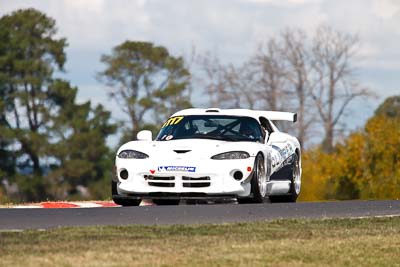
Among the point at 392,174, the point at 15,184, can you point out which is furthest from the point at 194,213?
the point at 15,184

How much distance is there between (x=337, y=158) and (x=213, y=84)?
873 inches

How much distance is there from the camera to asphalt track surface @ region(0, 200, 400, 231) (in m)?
13.4

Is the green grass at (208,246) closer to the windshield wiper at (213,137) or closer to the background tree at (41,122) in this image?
the windshield wiper at (213,137)

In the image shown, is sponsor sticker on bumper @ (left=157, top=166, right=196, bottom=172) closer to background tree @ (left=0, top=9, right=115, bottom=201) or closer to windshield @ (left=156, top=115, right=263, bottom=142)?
windshield @ (left=156, top=115, right=263, bottom=142)

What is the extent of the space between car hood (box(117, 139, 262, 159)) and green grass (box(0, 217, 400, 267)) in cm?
416

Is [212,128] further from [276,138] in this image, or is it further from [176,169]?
[176,169]

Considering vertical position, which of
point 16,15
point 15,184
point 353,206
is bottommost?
point 15,184

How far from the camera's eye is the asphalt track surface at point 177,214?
1338 cm

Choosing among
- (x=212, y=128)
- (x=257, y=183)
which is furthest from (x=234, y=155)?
(x=212, y=128)

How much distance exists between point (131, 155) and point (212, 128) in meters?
1.66

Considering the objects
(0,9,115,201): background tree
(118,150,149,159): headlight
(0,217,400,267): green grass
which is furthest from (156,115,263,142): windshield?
(0,9,115,201): background tree

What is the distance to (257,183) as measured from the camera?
17578 millimetres

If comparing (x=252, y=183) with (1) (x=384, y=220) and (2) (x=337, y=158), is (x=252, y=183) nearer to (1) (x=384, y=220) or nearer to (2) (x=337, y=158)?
(1) (x=384, y=220)

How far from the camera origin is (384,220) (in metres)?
14.2
